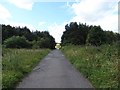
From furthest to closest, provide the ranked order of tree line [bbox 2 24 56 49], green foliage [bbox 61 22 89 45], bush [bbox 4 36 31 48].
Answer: green foliage [bbox 61 22 89 45] → tree line [bbox 2 24 56 49] → bush [bbox 4 36 31 48]

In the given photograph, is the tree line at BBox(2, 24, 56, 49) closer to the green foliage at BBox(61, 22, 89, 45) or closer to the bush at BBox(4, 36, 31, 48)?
the bush at BBox(4, 36, 31, 48)

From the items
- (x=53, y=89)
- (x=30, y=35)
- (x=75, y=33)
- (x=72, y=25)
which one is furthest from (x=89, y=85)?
(x=30, y=35)

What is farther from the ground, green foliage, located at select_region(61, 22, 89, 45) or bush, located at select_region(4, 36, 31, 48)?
green foliage, located at select_region(61, 22, 89, 45)

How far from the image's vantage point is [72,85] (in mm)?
11867

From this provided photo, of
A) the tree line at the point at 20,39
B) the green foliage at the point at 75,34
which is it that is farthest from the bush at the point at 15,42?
the green foliage at the point at 75,34

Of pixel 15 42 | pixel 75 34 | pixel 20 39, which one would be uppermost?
pixel 75 34

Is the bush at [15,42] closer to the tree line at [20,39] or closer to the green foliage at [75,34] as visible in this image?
the tree line at [20,39]

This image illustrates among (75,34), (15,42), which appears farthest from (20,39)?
(75,34)

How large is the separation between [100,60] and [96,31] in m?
68.2

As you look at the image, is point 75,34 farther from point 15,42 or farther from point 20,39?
point 15,42

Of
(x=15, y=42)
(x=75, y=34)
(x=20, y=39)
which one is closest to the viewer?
(x=15, y=42)

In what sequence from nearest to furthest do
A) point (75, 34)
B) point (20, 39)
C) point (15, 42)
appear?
1. point (15, 42)
2. point (20, 39)
3. point (75, 34)

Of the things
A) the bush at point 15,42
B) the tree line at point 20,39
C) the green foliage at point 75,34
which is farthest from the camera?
the green foliage at point 75,34

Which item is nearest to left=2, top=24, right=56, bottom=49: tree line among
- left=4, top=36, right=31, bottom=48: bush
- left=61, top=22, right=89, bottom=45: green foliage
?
left=4, top=36, right=31, bottom=48: bush
